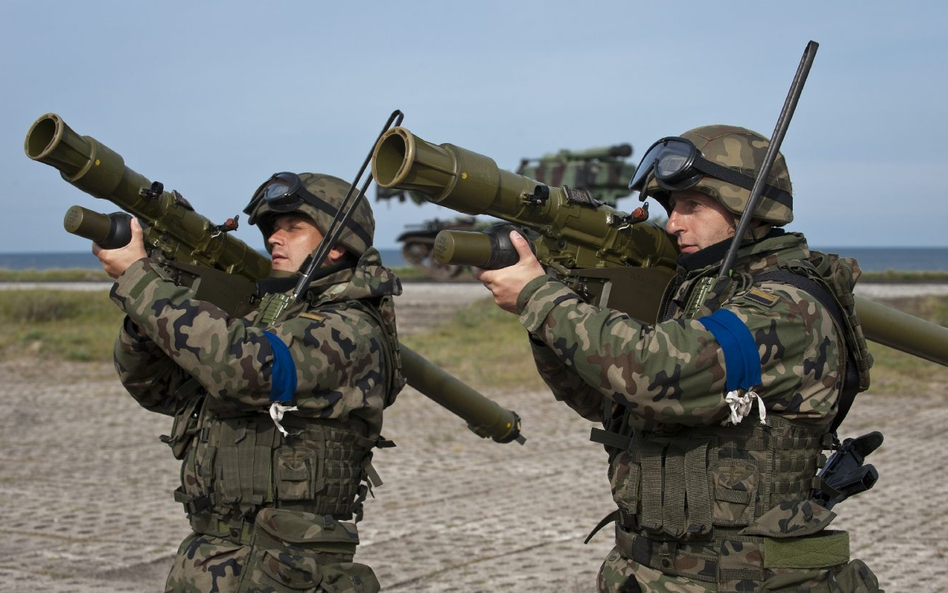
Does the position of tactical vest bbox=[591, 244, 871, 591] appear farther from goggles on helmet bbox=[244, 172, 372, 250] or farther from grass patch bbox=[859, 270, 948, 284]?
grass patch bbox=[859, 270, 948, 284]

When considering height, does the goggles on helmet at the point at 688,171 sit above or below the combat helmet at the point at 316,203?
above

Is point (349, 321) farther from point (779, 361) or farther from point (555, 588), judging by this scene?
point (555, 588)

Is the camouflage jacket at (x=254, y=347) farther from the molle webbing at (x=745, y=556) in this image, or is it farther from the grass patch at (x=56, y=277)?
the grass patch at (x=56, y=277)

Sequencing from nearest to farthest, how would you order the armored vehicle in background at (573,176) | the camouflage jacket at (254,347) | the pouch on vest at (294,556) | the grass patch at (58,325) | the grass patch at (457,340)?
the camouflage jacket at (254,347) < the pouch on vest at (294,556) < the grass patch at (457,340) < the grass patch at (58,325) < the armored vehicle in background at (573,176)

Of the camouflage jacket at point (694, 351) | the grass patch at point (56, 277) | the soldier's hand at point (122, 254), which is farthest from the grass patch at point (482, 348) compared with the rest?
the grass patch at point (56, 277)

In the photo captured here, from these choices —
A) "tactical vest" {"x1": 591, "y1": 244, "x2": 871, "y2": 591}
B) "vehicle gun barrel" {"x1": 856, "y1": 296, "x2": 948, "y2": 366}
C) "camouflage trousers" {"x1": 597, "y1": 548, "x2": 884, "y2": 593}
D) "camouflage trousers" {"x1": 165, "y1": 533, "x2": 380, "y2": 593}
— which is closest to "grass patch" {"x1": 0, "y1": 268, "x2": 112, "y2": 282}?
"camouflage trousers" {"x1": 165, "y1": 533, "x2": 380, "y2": 593}

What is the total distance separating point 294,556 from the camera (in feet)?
13.4

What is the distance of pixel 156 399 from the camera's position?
15.6ft

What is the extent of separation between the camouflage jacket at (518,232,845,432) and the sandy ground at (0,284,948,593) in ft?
12.6

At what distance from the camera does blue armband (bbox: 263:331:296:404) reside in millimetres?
3920

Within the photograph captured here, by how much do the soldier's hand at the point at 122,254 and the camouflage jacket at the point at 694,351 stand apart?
5.01 feet

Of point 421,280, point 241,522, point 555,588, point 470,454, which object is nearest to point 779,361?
point 241,522

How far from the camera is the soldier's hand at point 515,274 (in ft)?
11.0

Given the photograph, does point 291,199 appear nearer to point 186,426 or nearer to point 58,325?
point 186,426
